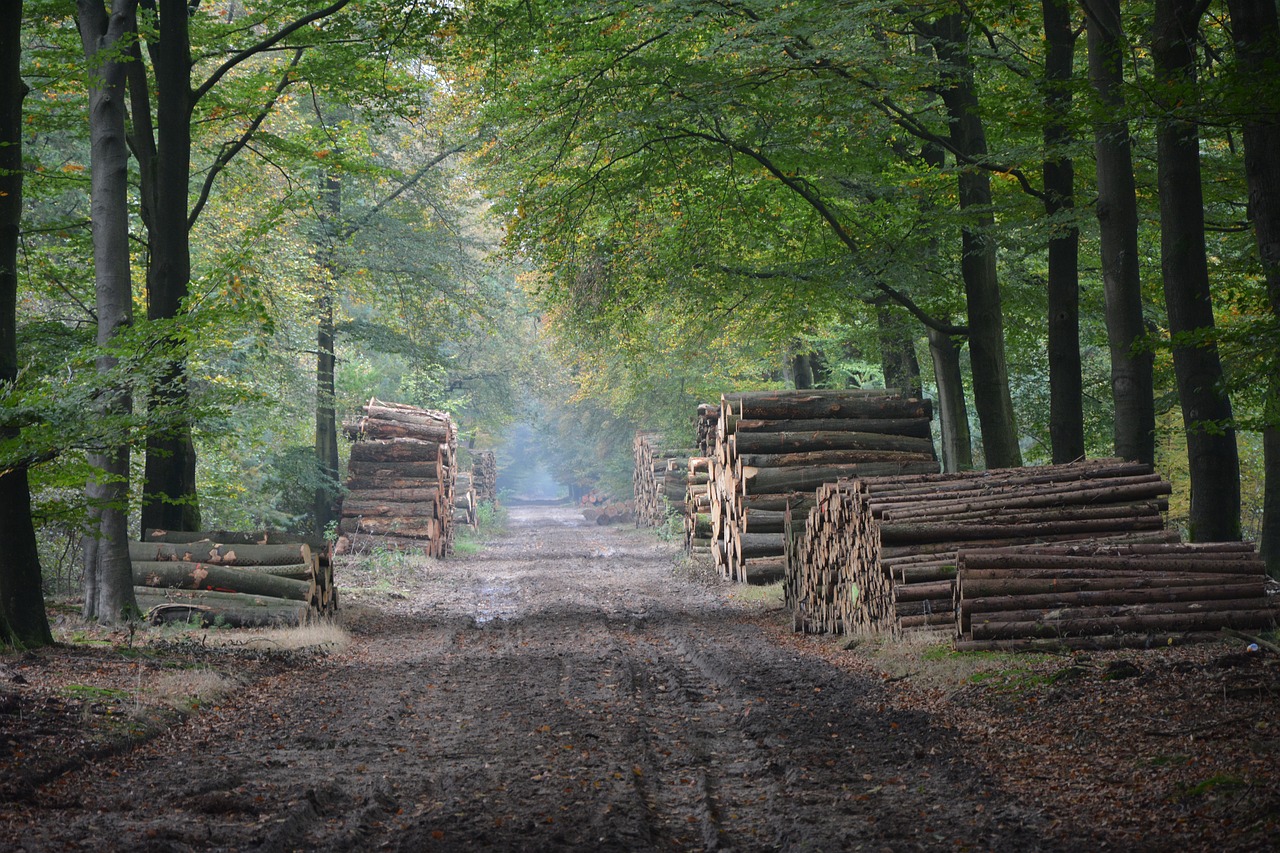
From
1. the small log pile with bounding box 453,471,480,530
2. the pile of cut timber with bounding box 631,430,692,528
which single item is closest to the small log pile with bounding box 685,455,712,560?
the pile of cut timber with bounding box 631,430,692,528

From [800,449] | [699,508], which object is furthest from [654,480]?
[800,449]

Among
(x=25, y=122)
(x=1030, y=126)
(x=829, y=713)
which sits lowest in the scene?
(x=829, y=713)

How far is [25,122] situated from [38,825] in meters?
11.3

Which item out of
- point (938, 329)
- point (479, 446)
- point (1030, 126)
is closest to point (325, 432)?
point (938, 329)

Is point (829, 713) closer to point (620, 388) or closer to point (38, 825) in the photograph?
point (38, 825)

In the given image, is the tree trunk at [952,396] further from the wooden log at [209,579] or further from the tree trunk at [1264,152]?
the wooden log at [209,579]

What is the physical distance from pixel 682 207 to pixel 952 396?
5.33m

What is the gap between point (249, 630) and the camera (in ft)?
37.7

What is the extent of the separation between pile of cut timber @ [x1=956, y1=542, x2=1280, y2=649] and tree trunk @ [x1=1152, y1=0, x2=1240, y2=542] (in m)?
1.42

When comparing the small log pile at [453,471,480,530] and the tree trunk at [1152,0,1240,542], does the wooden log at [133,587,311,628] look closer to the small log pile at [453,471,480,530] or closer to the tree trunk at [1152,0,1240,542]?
the tree trunk at [1152,0,1240,542]

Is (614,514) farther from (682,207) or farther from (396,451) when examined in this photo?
(682,207)

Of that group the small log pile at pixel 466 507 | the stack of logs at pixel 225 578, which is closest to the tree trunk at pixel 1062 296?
the stack of logs at pixel 225 578

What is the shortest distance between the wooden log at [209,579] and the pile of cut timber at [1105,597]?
7.71 m

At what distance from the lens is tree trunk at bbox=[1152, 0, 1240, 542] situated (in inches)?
389
